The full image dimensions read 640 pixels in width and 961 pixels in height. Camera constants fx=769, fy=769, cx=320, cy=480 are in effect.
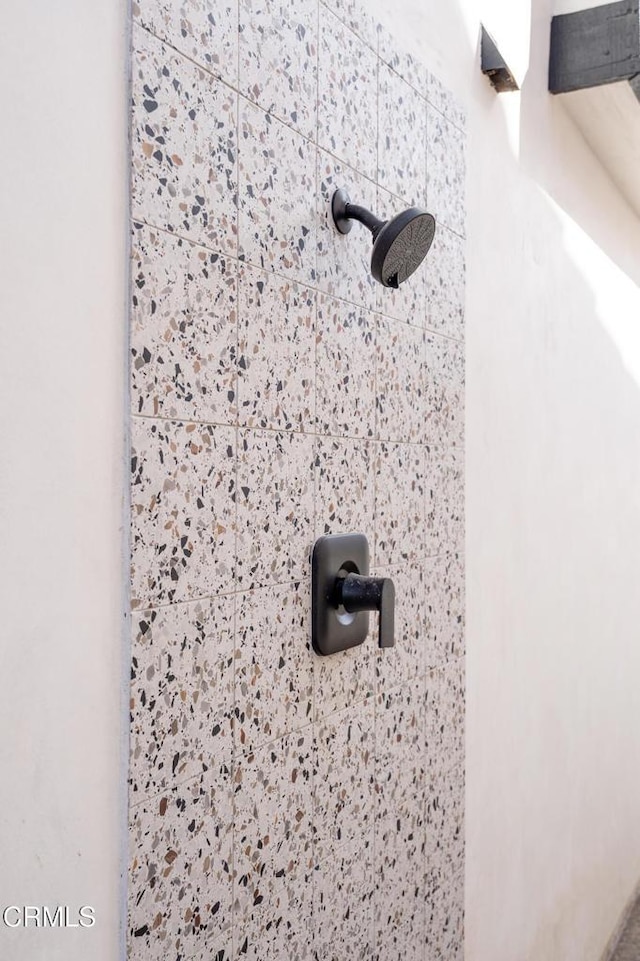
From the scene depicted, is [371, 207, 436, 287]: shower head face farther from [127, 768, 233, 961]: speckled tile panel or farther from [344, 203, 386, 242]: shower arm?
[127, 768, 233, 961]: speckled tile panel

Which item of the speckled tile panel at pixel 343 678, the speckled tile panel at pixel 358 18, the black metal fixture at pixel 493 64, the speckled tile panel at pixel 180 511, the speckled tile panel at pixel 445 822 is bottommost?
the speckled tile panel at pixel 445 822

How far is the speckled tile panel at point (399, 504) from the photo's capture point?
3.98 feet

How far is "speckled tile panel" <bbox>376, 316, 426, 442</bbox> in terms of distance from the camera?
1215 mm

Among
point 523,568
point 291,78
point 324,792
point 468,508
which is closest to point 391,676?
point 324,792

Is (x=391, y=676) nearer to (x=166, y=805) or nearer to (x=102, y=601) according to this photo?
(x=166, y=805)

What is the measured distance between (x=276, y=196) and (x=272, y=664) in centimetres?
59

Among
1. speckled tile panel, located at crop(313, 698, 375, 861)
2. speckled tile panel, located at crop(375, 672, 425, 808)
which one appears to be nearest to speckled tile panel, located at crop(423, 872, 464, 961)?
speckled tile panel, located at crop(375, 672, 425, 808)

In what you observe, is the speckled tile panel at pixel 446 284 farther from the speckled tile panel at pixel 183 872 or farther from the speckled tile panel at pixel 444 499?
the speckled tile panel at pixel 183 872

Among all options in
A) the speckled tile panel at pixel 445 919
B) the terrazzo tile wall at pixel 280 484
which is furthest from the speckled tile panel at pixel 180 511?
the speckled tile panel at pixel 445 919

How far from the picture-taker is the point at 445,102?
4.61 feet

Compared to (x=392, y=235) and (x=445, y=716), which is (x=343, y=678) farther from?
(x=392, y=235)

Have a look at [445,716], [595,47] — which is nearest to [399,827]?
[445,716]

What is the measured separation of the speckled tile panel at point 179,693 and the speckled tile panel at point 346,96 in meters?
0.67

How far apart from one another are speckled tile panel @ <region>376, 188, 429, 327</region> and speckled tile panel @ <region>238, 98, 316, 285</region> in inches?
7.8
